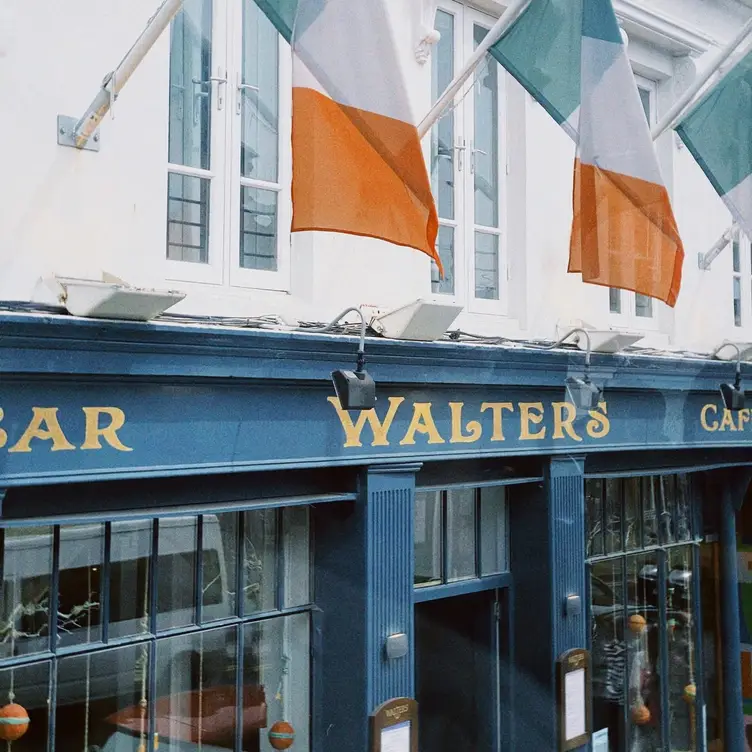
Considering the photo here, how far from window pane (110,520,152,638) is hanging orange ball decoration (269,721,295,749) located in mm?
1138

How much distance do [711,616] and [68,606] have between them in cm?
623

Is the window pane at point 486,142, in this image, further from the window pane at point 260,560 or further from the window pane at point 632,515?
the window pane at point 260,560

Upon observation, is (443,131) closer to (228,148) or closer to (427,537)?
(228,148)

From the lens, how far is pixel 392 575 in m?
5.95

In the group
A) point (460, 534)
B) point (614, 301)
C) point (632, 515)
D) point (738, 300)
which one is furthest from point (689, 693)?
point (738, 300)

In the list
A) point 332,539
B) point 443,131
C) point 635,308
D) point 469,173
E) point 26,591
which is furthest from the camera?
point 635,308

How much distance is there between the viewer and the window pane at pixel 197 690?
536 centimetres

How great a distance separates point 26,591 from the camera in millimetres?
4852

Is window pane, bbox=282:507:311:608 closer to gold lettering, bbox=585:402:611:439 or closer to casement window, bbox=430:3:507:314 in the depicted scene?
casement window, bbox=430:3:507:314

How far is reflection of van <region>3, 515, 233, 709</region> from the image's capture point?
485 cm

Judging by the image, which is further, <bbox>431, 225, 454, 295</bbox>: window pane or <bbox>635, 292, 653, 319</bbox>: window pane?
<bbox>635, 292, 653, 319</bbox>: window pane

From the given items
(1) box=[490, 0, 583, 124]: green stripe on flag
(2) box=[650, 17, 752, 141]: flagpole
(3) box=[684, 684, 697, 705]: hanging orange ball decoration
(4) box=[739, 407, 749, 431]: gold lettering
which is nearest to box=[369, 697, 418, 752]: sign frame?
(3) box=[684, 684, 697, 705]: hanging orange ball decoration

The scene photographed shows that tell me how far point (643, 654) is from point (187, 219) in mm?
5319

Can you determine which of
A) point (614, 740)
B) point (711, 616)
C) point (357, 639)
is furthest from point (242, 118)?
point (711, 616)
